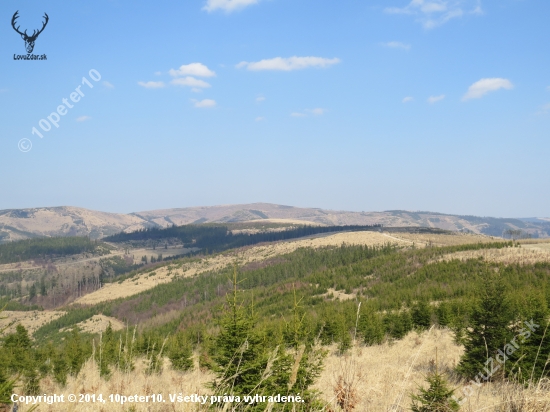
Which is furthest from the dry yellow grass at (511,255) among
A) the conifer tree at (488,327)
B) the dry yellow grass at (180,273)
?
the conifer tree at (488,327)

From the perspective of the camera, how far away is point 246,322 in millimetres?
9672

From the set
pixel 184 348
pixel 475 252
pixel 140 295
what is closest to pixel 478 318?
pixel 184 348

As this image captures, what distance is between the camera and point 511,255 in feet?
318

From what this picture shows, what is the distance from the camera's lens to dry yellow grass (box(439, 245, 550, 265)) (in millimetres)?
88919

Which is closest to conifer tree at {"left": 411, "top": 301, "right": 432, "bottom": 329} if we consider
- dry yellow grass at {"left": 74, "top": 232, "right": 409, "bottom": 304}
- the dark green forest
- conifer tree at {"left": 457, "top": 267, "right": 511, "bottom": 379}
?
the dark green forest

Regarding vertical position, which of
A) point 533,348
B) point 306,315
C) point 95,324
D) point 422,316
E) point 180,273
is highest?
point 533,348

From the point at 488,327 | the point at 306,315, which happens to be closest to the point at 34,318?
the point at 306,315

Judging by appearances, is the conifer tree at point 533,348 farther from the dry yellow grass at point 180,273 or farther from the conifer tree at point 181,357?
the dry yellow grass at point 180,273

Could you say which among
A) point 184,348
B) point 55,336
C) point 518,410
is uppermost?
point 518,410

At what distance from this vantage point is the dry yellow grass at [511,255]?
8892 centimetres

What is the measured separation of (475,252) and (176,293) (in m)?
108

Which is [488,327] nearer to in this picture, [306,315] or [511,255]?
[306,315]

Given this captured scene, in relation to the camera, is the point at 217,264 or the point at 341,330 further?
the point at 217,264

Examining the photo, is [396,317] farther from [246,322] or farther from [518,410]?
[518,410]
